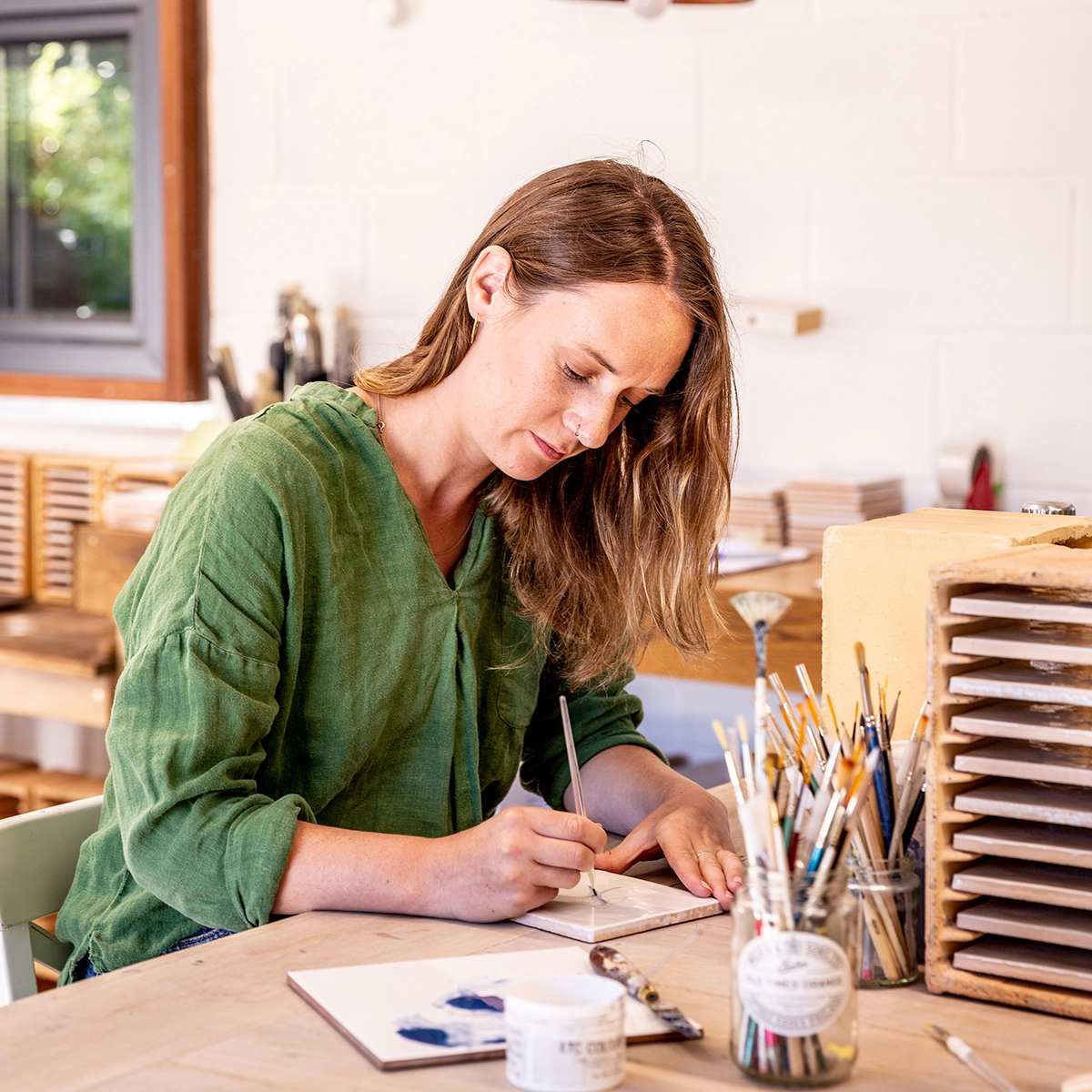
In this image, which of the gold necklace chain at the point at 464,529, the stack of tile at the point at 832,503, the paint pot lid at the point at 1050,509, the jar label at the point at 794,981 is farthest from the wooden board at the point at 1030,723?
the stack of tile at the point at 832,503

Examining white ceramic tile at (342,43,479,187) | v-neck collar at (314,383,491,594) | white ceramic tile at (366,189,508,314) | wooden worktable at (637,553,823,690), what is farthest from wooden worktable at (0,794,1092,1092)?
white ceramic tile at (342,43,479,187)

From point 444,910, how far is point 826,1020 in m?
0.38

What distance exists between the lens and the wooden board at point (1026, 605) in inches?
35.8

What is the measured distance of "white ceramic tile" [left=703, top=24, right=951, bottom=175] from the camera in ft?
8.46

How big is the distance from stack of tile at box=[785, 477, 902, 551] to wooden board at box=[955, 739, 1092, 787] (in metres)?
1.60

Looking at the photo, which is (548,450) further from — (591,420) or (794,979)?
(794,979)

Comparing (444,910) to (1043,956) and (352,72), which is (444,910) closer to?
(1043,956)

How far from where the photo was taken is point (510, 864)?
1.07m

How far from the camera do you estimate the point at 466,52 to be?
9.97ft

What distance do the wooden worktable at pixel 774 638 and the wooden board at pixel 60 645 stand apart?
1.14m

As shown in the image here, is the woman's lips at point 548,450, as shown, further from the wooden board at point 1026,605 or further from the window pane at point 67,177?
the window pane at point 67,177

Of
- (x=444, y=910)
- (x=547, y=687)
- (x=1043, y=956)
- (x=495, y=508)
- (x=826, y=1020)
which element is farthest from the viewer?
(x=547, y=687)

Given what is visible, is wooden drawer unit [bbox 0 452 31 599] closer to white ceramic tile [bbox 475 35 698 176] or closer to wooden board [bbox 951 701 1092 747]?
white ceramic tile [bbox 475 35 698 176]

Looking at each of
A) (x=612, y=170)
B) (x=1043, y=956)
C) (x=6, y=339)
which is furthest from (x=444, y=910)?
(x=6, y=339)
